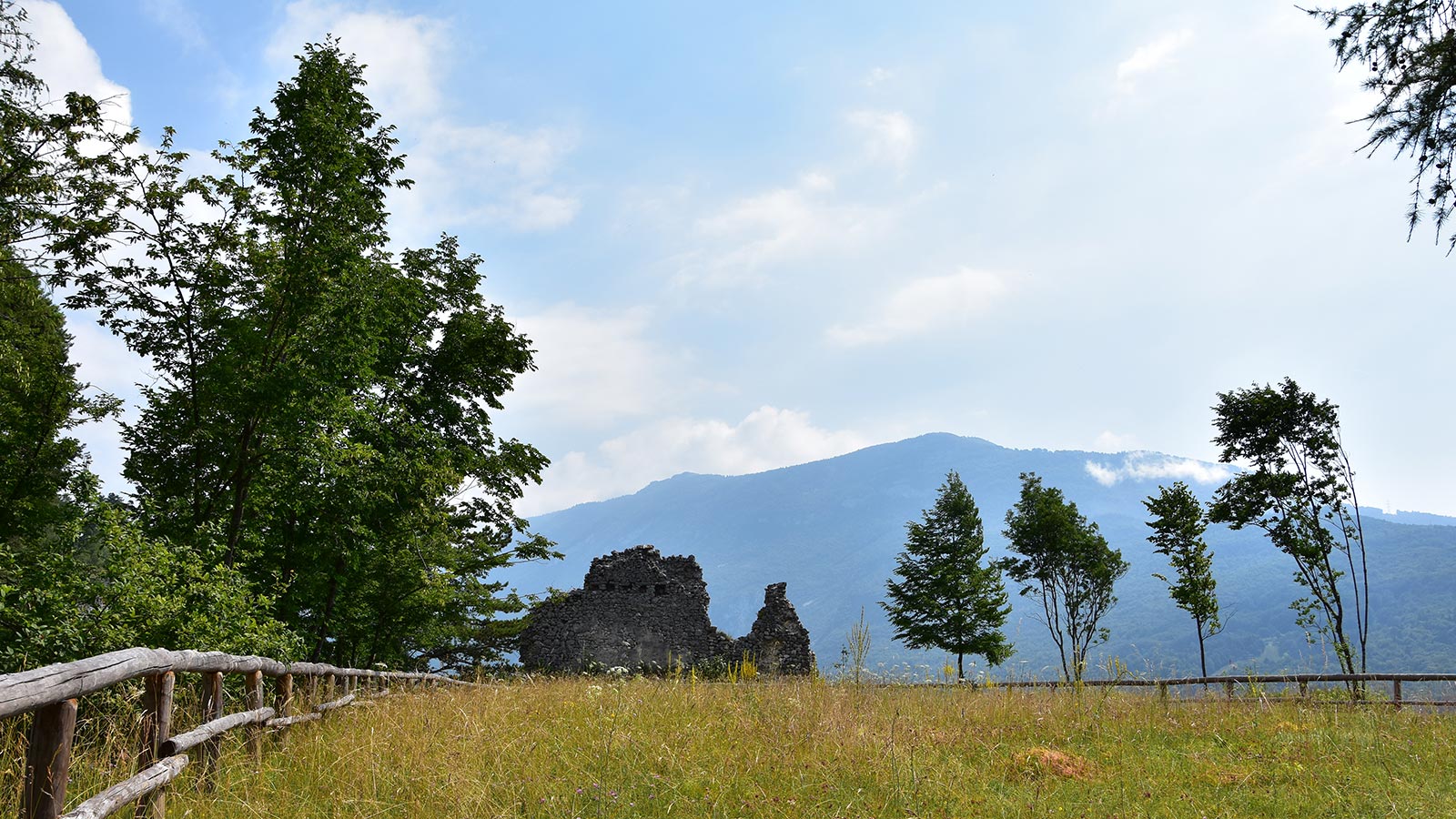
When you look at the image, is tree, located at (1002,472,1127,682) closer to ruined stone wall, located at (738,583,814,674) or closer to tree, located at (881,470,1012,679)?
tree, located at (881,470,1012,679)

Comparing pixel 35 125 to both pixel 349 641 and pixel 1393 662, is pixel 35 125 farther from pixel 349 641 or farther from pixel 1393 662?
pixel 1393 662

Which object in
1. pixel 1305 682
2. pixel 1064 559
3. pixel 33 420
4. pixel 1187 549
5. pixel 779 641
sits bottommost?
pixel 779 641

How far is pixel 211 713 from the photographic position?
5.14 m

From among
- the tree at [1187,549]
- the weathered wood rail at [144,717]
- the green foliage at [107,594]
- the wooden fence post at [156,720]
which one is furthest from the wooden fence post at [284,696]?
the tree at [1187,549]

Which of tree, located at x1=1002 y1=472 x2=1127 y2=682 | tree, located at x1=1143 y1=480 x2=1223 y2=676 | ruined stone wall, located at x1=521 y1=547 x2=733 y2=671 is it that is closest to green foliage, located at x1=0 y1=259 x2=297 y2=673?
ruined stone wall, located at x1=521 y1=547 x2=733 y2=671

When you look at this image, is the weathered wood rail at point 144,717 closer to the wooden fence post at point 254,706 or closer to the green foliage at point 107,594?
the wooden fence post at point 254,706

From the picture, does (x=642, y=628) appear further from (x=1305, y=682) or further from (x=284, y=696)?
(x=284, y=696)

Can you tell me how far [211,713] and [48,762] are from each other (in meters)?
2.17

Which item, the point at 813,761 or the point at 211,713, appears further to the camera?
the point at 813,761

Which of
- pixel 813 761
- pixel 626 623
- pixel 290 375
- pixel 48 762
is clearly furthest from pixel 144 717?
pixel 626 623

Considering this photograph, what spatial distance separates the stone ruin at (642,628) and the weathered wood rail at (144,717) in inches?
932

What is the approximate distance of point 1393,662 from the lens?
446 ft

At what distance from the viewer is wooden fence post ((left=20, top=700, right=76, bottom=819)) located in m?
3.13

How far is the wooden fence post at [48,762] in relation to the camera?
3131 millimetres
